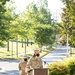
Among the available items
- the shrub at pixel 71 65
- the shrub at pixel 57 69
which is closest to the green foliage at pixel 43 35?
the shrub at pixel 71 65

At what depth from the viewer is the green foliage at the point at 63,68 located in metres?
17.0

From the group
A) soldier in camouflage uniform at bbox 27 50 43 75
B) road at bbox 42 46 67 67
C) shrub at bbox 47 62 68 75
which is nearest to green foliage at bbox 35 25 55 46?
road at bbox 42 46 67 67

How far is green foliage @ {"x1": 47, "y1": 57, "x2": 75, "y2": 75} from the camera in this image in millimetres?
17000

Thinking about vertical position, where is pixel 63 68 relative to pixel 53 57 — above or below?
above

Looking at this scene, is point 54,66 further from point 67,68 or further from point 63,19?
point 63,19

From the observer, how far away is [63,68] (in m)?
17.4

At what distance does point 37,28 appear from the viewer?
73.3 m

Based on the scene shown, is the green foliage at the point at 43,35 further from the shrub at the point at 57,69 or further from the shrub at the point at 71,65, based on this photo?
the shrub at the point at 57,69

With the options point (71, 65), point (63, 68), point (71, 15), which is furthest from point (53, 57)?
point (63, 68)

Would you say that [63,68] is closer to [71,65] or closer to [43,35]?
[71,65]

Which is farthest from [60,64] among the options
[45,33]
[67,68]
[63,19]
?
[45,33]

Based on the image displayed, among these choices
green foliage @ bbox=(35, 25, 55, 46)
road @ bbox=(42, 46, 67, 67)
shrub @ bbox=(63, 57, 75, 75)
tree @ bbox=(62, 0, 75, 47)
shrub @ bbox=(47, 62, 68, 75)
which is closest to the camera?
shrub @ bbox=(47, 62, 68, 75)

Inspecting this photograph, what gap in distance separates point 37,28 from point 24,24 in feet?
57.4

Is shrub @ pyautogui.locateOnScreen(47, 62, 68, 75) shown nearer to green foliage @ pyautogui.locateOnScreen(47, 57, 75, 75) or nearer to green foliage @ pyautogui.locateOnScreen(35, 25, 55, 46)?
green foliage @ pyautogui.locateOnScreen(47, 57, 75, 75)
